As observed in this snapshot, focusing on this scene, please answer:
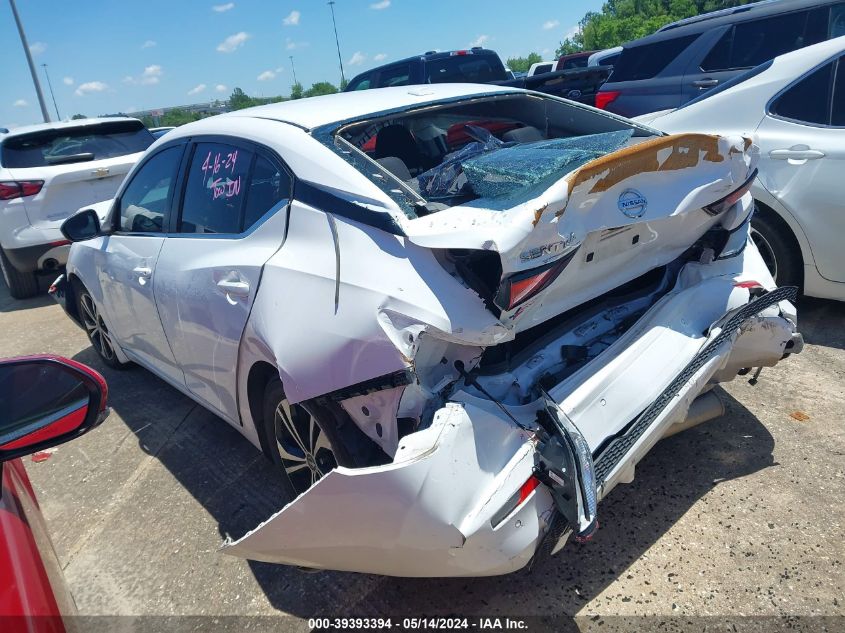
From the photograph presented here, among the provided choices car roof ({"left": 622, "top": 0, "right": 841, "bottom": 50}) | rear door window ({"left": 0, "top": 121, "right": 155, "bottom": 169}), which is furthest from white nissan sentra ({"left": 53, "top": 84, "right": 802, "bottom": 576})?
rear door window ({"left": 0, "top": 121, "right": 155, "bottom": 169})

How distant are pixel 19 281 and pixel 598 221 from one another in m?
7.37

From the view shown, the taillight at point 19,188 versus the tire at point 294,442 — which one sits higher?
the taillight at point 19,188

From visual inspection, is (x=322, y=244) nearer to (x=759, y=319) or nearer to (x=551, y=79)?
(x=759, y=319)

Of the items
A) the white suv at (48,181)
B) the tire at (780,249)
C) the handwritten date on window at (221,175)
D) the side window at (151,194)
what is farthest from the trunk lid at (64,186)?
the tire at (780,249)

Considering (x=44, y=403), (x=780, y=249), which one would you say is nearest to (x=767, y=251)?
(x=780, y=249)

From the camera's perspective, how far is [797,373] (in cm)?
339

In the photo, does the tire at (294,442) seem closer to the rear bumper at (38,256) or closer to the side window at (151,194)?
the side window at (151,194)

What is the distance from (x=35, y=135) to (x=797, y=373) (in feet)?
24.3

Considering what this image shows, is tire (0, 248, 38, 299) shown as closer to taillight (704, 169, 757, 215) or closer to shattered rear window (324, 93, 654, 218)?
shattered rear window (324, 93, 654, 218)

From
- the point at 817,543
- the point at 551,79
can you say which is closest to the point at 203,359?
the point at 817,543

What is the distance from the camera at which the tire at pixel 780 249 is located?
3686 mm

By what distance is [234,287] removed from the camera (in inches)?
94.7

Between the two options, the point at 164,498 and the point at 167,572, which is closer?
the point at 167,572

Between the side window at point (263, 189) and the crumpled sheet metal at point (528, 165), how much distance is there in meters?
0.72
